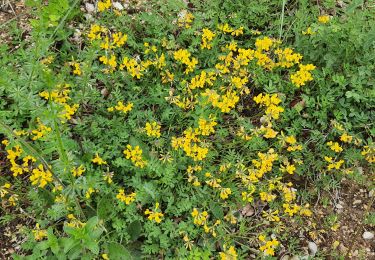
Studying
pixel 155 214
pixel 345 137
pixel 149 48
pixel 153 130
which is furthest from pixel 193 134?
pixel 345 137

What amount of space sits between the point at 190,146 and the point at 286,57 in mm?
1241

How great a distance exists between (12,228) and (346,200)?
278cm

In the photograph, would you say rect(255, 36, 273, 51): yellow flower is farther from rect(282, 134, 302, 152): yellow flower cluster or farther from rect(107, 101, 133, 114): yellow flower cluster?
rect(107, 101, 133, 114): yellow flower cluster

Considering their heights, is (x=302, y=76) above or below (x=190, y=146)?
above

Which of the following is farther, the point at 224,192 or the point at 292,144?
the point at 292,144

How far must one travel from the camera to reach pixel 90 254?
3.28 m

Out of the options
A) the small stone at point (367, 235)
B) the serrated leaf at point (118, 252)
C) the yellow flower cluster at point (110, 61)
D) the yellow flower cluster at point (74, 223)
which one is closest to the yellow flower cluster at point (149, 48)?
the yellow flower cluster at point (110, 61)

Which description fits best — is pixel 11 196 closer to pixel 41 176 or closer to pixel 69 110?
pixel 41 176

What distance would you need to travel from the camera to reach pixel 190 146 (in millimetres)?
3684

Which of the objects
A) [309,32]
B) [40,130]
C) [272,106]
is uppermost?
[309,32]

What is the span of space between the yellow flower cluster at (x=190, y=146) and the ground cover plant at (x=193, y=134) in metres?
0.01

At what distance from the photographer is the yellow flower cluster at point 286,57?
4.14 m

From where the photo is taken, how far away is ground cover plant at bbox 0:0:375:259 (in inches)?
138

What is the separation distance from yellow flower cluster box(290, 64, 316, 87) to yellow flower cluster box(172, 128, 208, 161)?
1010 mm
